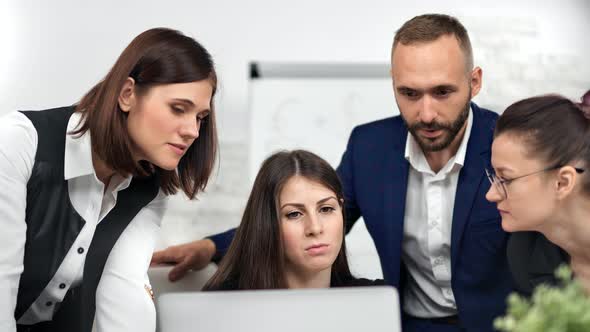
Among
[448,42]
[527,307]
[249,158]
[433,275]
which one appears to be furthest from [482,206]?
[249,158]

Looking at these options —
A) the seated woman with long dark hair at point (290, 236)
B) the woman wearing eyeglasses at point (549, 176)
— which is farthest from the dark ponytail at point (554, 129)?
the seated woman with long dark hair at point (290, 236)

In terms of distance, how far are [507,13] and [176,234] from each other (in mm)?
1969

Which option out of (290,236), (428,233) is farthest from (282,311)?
(428,233)

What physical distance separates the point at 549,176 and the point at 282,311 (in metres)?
0.74

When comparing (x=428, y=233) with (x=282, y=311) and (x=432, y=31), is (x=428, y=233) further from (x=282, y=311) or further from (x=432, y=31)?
Answer: (x=282, y=311)

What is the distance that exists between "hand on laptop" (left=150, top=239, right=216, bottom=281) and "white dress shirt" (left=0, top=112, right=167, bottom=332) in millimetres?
166

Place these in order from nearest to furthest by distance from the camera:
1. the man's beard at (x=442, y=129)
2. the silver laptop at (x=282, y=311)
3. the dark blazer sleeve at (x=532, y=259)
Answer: the silver laptop at (x=282, y=311) → the dark blazer sleeve at (x=532, y=259) → the man's beard at (x=442, y=129)

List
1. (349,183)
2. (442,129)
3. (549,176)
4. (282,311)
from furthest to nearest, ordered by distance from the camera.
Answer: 1. (349,183)
2. (442,129)
3. (549,176)
4. (282,311)

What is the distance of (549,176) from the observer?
4.93ft

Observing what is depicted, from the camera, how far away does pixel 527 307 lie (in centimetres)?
73

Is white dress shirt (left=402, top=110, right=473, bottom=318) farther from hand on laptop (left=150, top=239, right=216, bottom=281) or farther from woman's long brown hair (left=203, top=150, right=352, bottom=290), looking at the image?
hand on laptop (left=150, top=239, right=216, bottom=281)

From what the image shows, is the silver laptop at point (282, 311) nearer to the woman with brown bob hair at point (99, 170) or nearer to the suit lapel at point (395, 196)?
the woman with brown bob hair at point (99, 170)

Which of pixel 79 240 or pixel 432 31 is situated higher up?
pixel 432 31

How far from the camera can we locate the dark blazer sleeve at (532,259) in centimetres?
158
